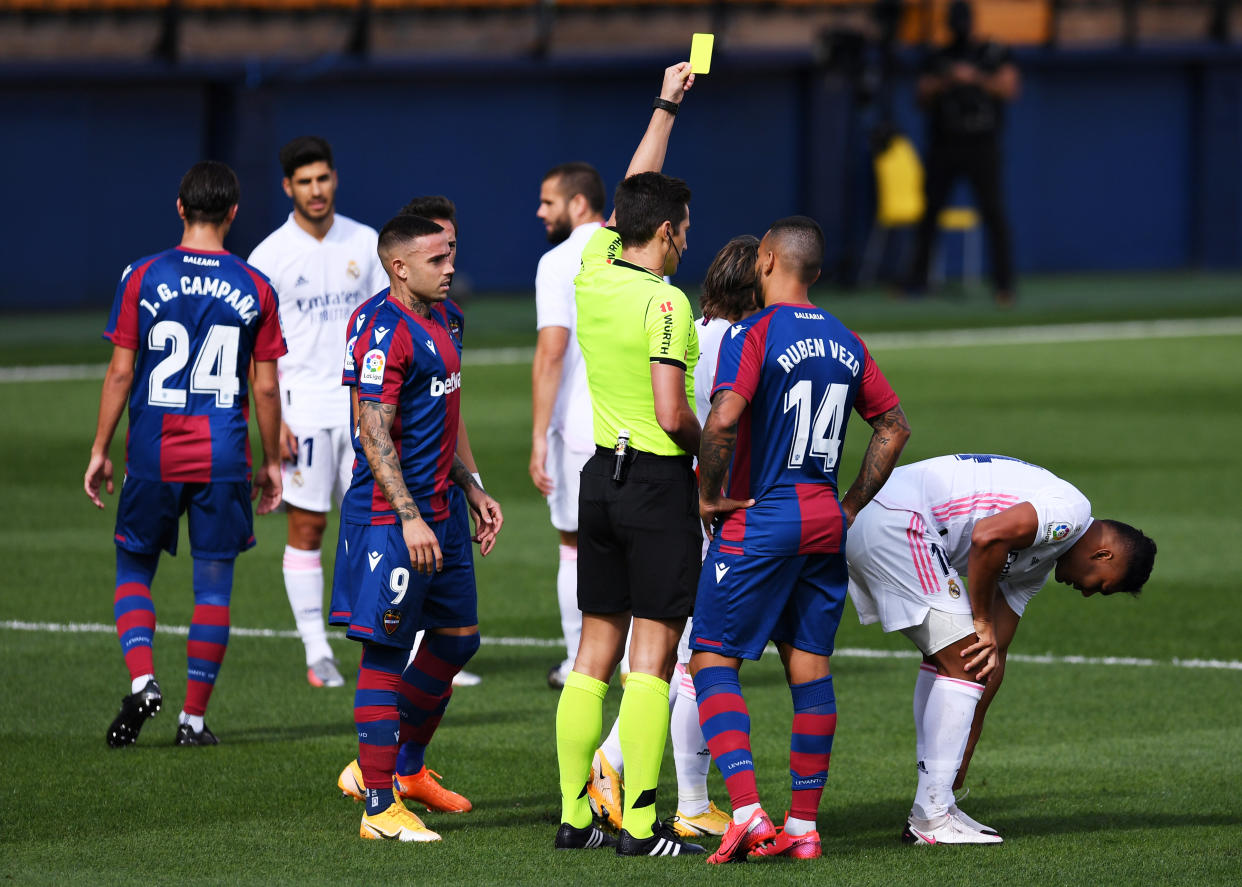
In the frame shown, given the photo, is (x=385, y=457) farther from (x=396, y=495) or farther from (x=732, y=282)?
(x=732, y=282)

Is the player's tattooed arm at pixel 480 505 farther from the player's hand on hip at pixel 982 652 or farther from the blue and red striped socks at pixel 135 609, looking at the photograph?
the blue and red striped socks at pixel 135 609

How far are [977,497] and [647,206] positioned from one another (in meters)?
1.40

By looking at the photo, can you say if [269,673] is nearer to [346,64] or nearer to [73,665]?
→ [73,665]

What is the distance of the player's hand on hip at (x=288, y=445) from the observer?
325 inches

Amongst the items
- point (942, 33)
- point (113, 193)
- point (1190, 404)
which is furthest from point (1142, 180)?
point (113, 193)

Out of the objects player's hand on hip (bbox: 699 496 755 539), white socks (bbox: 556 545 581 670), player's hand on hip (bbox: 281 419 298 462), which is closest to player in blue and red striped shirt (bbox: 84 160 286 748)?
player's hand on hip (bbox: 281 419 298 462)

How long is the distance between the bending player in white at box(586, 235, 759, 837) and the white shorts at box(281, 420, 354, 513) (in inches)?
95.6

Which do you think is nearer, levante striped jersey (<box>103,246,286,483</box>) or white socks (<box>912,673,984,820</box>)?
white socks (<box>912,673,984,820</box>)

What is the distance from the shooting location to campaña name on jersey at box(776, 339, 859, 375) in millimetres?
5590

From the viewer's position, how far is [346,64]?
70.4 ft

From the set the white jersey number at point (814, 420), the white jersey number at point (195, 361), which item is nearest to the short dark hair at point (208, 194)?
the white jersey number at point (195, 361)

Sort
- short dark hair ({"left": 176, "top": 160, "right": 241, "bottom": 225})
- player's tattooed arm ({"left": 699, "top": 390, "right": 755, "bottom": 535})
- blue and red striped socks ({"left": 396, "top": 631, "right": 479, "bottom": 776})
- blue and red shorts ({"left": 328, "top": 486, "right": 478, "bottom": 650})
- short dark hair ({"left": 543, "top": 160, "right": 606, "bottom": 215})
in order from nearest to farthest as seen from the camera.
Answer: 1. player's tattooed arm ({"left": 699, "top": 390, "right": 755, "bottom": 535})
2. blue and red shorts ({"left": 328, "top": 486, "right": 478, "bottom": 650})
3. blue and red striped socks ({"left": 396, "top": 631, "right": 479, "bottom": 776})
4. short dark hair ({"left": 176, "top": 160, "right": 241, "bottom": 225})
5. short dark hair ({"left": 543, "top": 160, "right": 606, "bottom": 215})

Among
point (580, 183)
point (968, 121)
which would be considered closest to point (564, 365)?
point (580, 183)

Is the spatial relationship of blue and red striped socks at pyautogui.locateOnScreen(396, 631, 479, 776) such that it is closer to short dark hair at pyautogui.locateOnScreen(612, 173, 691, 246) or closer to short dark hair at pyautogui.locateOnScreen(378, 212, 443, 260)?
short dark hair at pyautogui.locateOnScreen(378, 212, 443, 260)
